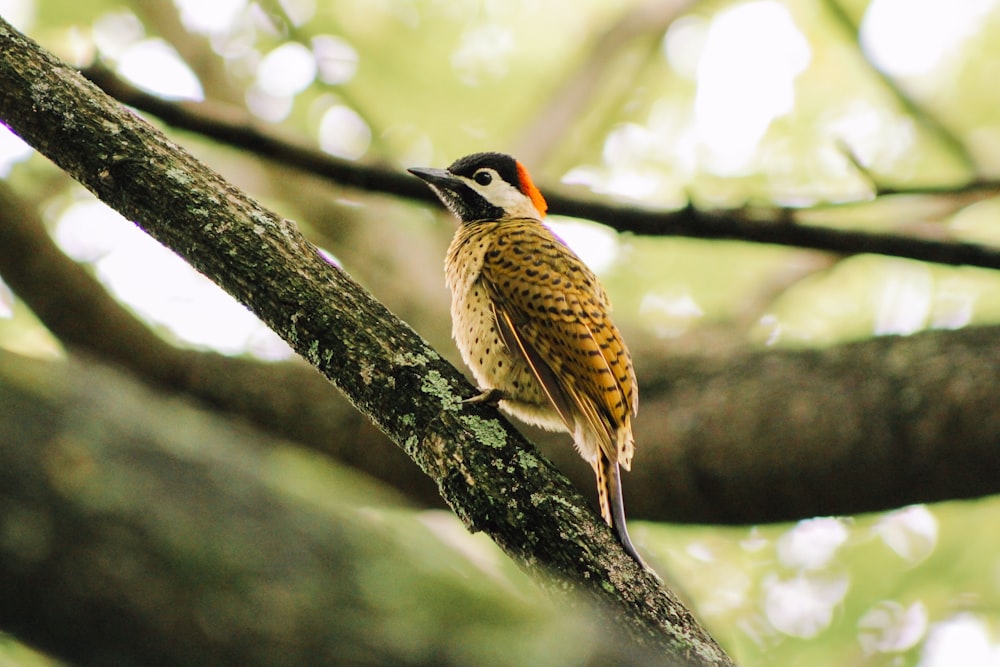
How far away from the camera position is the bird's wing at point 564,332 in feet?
14.3

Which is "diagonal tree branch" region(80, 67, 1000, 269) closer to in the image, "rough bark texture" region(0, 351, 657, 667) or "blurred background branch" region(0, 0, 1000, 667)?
"blurred background branch" region(0, 0, 1000, 667)

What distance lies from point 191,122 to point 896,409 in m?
4.00

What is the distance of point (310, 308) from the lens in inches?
125

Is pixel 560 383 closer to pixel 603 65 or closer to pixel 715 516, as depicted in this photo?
pixel 715 516

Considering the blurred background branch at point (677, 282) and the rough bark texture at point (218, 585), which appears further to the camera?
the blurred background branch at point (677, 282)

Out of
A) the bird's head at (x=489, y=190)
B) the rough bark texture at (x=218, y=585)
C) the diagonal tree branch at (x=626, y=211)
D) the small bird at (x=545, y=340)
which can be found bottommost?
the rough bark texture at (x=218, y=585)

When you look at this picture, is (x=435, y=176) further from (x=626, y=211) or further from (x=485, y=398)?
(x=485, y=398)

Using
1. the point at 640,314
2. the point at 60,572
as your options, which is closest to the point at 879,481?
the point at 640,314

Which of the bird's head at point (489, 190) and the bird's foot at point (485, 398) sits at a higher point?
the bird's head at point (489, 190)

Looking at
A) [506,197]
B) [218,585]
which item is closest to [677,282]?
[506,197]

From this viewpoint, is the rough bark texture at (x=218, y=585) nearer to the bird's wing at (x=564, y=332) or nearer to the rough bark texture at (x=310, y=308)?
the rough bark texture at (x=310, y=308)

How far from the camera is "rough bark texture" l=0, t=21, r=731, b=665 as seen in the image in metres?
3.05

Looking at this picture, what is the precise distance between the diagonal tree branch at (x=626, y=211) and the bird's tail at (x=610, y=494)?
4.49ft

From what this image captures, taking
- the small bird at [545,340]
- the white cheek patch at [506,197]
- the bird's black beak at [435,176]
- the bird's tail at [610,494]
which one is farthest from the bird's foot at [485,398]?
the white cheek patch at [506,197]
